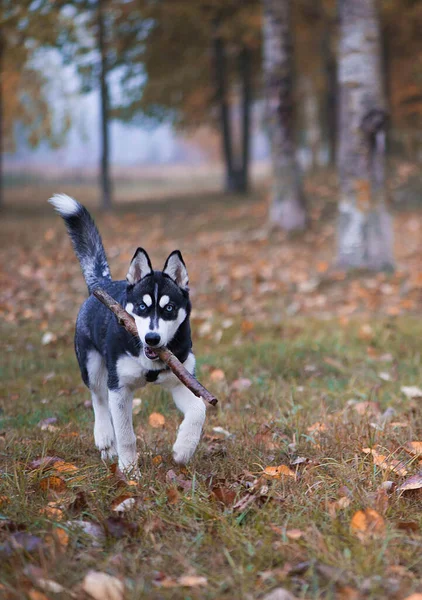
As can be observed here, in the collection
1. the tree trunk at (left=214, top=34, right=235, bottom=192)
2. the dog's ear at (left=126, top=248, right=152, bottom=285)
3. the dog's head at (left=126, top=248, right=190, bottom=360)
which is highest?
the tree trunk at (left=214, top=34, right=235, bottom=192)

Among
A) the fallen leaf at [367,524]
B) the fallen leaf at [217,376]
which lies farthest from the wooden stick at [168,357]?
the fallen leaf at [217,376]

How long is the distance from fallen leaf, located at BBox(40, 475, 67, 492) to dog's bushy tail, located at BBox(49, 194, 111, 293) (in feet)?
4.31

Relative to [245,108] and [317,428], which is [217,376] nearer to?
[317,428]

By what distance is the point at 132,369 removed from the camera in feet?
10.1

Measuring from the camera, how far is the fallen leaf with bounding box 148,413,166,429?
3842mm

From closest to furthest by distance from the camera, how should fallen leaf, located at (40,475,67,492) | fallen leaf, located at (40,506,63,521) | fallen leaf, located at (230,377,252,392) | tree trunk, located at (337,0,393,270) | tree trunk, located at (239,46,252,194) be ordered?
fallen leaf, located at (40,506,63,521)
fallen leaf, located at (40,475,67,492)
fallen leaf, located at (230,377,252,392)
tree trunk, located at (337,0,393,270)
tree trunk, located at (239,46,252,194)

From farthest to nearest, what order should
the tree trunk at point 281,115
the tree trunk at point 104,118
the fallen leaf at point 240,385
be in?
the tree trunk at point 104,118 → the tree trunk at point 281,115 → the fallen leaf at point 240,385

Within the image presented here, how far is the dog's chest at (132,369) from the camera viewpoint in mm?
3045

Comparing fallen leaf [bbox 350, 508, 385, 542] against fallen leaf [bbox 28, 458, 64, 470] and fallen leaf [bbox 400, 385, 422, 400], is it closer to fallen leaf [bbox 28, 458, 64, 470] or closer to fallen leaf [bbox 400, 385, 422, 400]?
fallen leaf [bbox 28, 458, 64, 470]

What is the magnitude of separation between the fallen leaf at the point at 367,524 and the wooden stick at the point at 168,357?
725 mm

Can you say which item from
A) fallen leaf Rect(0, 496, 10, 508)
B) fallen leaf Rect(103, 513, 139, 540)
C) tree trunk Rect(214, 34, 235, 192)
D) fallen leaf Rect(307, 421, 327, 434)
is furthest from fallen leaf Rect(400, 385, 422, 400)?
tree trunk Rect(214, 34, 235, 192)

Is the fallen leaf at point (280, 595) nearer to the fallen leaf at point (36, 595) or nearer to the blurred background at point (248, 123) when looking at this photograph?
the fallen leaf at point (36, 595)

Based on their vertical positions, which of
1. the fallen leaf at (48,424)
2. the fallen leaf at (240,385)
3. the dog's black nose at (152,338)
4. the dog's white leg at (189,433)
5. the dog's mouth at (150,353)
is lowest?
the fallen leaf at (240,385)

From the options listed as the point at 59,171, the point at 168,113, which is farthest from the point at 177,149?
the point at 168,113
